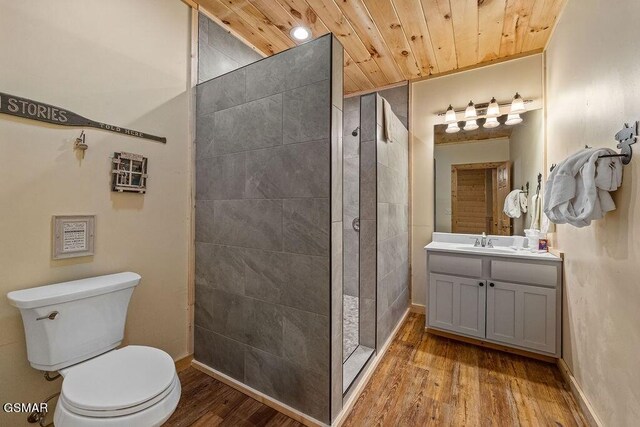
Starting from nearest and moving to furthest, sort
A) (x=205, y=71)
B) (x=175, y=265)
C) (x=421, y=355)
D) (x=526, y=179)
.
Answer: (x=175, y=265) < (x=205, y=71) < (x=421, y=355) < (x=526, y=179)

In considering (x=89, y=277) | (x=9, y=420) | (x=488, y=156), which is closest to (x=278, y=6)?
(x=89, y=277)

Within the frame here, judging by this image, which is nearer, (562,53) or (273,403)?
(273,403)

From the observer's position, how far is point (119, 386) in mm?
1047

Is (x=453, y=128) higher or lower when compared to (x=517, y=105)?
lower

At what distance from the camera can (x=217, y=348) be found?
1.85 meters

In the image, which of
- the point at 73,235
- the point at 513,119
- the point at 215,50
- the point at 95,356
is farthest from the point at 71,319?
the point at 513,119

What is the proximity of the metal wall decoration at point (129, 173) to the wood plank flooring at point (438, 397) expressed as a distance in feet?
4.29

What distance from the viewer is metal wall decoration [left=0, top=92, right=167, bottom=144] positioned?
122cm

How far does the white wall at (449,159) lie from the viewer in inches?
104

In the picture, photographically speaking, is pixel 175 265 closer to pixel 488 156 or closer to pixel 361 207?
pixel 361 207

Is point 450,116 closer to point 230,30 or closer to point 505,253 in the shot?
point 505,253

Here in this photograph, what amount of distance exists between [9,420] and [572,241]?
10.5 feet

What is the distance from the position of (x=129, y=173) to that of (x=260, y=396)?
1.55m

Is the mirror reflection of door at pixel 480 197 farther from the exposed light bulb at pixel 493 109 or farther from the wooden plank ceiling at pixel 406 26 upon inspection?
the wooden plank ceiling at pixel 406 26
